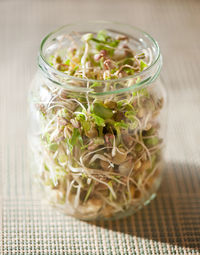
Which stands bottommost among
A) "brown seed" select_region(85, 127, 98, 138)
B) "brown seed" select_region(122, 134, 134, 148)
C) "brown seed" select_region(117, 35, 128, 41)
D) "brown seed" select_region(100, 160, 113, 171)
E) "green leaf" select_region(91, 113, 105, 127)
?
"brown seed" select_region(100, 160, 113, 171)

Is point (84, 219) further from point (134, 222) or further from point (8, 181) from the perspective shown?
point (8, 181)

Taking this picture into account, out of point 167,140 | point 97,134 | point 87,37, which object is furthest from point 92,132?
point 167,140

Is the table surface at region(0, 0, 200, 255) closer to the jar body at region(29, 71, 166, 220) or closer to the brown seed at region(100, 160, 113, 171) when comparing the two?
the jar body at region(29, 71, 166, 220)

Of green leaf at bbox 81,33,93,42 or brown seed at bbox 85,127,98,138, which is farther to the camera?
green leaf at bbox 81,33,93,42

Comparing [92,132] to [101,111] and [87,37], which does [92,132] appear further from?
[87,37]

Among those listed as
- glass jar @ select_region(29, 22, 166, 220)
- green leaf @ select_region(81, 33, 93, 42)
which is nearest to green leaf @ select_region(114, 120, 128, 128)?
glass jar @ select_region(29, 22, 166, 220)

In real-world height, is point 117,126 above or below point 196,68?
above

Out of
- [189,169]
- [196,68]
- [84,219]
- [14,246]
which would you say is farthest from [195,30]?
[14,246]
